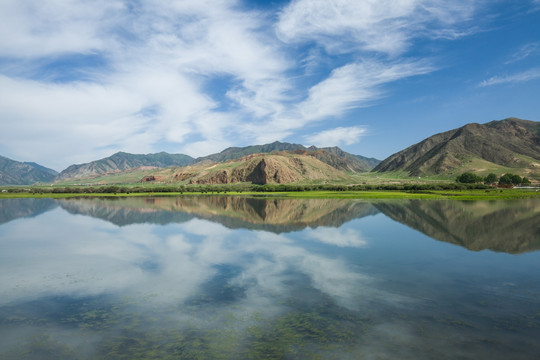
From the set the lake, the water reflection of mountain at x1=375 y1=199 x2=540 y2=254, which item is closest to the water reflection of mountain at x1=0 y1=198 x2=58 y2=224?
the lake

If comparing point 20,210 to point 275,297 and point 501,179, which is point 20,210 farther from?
point 501,179

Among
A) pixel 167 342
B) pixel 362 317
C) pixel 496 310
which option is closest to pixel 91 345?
pixel 167 342

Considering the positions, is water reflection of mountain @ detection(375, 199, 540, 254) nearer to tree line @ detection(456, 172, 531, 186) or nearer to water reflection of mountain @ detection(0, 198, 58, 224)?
water reflection of mountain @ detection(0, 198, 58, 224)

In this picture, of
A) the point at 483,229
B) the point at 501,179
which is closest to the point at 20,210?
the point at 483,229

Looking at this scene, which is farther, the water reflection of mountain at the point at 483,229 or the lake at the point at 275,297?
the water reflection of mountain at the point at 483,229

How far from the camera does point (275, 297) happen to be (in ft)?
63.0

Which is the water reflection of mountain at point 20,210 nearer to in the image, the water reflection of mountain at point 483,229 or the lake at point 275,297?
the lake at point 275,297

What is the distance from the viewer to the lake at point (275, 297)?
13.3 meters

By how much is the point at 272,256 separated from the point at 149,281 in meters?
11.6

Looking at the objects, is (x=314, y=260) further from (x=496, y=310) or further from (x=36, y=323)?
(x=36, y=323)

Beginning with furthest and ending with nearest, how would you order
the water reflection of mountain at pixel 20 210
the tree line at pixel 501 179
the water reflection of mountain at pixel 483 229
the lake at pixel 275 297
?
the tree line at pixel 501 179
the water reflection of mountain at pixel 20 210
the water reflection of mountain at pixel 483 229
the lake at pixel 275 297

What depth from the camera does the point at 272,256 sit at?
30188 millimetres

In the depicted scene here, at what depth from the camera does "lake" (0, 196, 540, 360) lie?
43.6 ft

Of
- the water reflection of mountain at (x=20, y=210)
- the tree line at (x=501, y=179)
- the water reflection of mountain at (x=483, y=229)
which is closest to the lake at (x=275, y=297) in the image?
the water reflection of mountain at (x=483, y=229)
